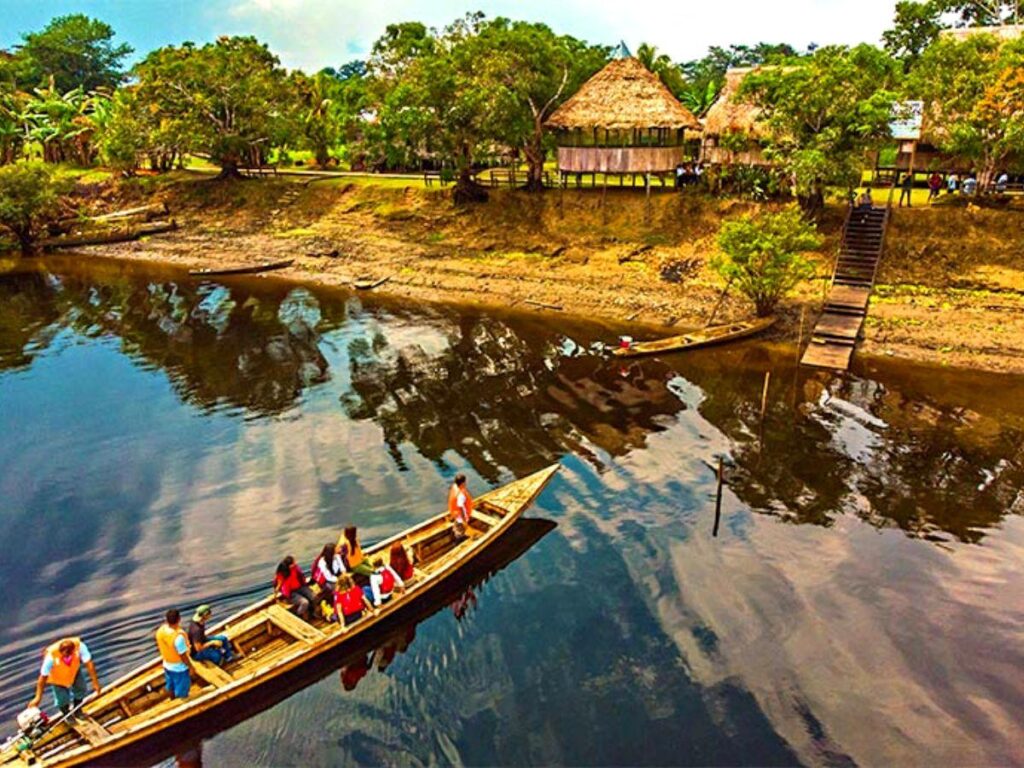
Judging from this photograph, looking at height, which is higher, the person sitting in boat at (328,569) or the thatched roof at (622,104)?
the thatched roof at (622,104)

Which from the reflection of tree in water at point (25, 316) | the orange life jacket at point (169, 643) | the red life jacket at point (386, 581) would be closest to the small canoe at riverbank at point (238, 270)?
the reflection of tree in water at point (25, 316)

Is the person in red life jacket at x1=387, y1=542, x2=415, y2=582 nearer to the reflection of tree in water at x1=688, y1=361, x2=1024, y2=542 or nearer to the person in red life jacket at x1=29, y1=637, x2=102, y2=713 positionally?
the person in red life jacket at x1=29, y1=637, x2=102, y2=713

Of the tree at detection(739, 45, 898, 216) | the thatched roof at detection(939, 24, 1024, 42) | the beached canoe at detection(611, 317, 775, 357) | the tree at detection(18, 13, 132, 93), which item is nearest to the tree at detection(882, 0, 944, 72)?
the thatched roof at detection(939, 24, 1024, 42)

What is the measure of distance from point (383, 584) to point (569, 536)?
591cm

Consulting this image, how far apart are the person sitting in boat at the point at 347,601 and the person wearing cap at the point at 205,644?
2356mm

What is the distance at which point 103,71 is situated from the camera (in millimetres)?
117125

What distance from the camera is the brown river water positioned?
14352mm

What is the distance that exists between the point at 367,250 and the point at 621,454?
1286 inches

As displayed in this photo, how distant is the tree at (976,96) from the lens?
116 ft

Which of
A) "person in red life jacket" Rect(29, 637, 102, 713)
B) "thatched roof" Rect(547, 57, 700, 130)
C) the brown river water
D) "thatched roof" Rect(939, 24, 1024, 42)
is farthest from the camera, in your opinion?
"thatched roof" Rect(547, 57, 700, 130)

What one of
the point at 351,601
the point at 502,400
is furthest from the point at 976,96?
the point at 351,601

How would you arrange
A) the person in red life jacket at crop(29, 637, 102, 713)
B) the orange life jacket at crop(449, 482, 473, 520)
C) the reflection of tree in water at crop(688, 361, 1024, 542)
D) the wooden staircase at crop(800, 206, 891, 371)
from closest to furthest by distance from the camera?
1. the person in red life jacket at crop(29, 637, 102, 713)
2. the orange life jacket at crop(449, 482, 473, 520)
3. the reflection of tree in water at crop(688, 361, 1024, 542)
4. the wooden staircase at crop(800, 206, 891, 371)

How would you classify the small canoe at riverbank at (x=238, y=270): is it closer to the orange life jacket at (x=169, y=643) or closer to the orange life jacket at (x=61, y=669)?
the orange life jacket at (x=61, y=669)

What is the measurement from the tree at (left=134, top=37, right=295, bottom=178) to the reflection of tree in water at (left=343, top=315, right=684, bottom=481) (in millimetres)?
33257
